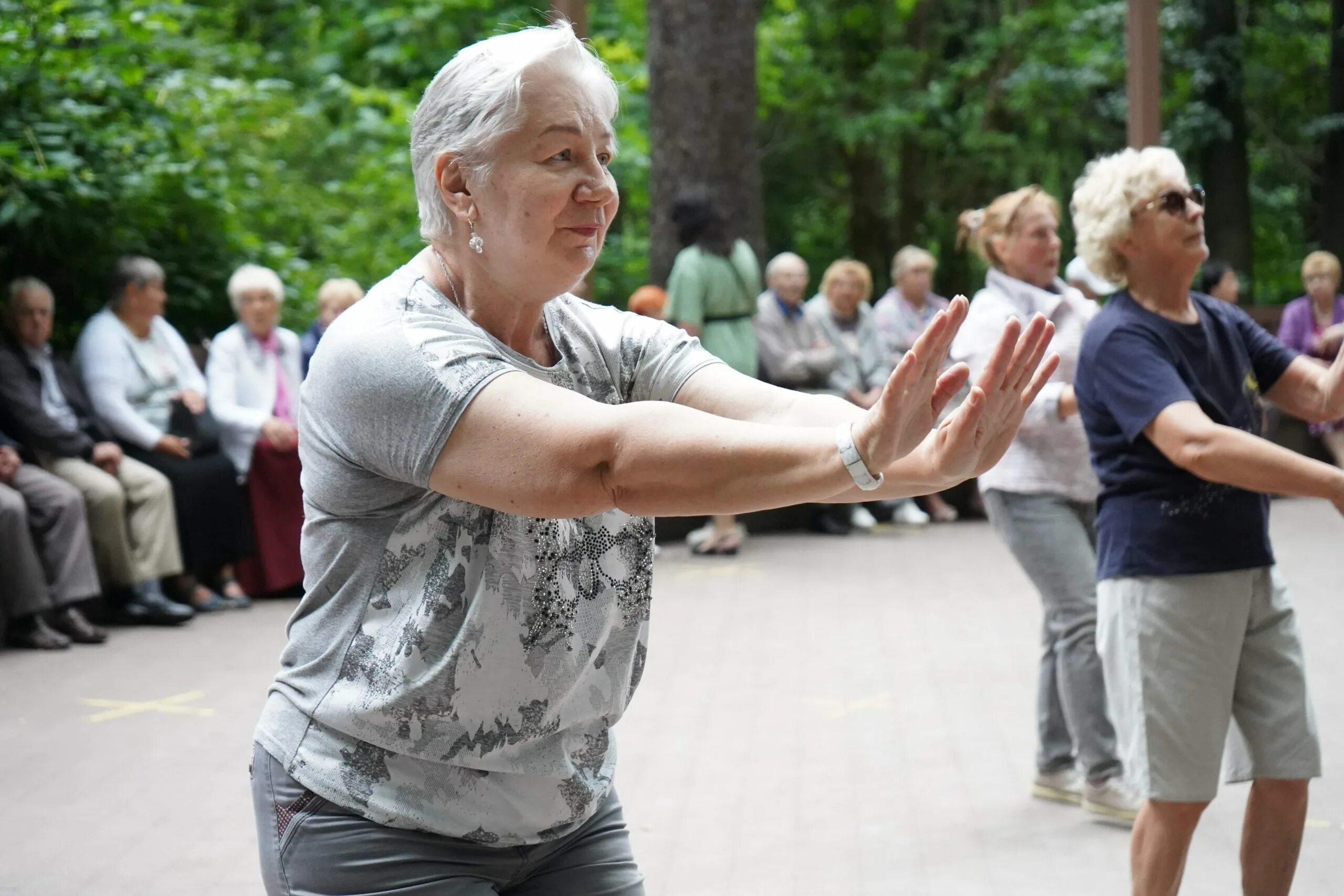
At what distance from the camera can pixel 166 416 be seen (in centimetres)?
896

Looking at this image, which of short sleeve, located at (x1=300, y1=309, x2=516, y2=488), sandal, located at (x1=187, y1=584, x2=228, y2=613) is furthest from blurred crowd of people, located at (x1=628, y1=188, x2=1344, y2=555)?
short sleeve, located at (x1=300, y1=309, x2=516, y2=488)

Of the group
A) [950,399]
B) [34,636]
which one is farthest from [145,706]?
[950,399]

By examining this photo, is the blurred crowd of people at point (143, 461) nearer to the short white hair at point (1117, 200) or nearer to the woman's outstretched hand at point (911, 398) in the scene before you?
the short white hair at point (1117, 200)

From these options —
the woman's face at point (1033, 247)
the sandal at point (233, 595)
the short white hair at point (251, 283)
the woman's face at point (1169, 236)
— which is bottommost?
the sandal at point (233, 595)

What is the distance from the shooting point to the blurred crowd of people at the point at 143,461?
7.96 meters

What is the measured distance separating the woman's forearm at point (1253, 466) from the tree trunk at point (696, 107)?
28.1 feet

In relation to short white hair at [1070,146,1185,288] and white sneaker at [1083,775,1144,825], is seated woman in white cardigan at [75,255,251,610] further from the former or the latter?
short white hair at [1070,146,1185,288]

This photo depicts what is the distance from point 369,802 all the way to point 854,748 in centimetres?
399

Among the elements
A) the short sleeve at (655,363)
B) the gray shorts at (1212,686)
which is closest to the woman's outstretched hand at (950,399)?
the short sleeve at (655,363)

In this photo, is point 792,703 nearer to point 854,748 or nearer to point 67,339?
point 854,748

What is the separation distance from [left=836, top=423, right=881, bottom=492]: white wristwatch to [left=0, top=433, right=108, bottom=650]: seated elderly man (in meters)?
6.85

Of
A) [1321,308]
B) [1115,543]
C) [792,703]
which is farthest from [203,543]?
[1321,308]

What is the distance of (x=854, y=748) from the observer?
584 centimetres

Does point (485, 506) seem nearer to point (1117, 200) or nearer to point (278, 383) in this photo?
point (1117, 200)
